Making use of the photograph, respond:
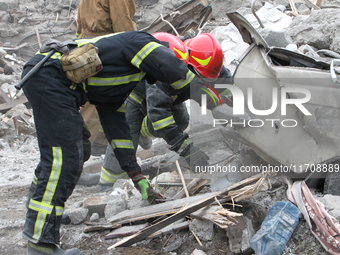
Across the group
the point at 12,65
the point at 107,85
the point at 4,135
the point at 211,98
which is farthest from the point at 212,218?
the point at 12,65

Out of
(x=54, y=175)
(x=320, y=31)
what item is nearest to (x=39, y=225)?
(x=54, y=175)

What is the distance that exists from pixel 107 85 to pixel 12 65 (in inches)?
325

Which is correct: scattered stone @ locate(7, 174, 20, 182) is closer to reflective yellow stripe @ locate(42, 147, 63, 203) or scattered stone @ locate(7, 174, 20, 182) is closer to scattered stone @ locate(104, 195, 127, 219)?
scattered stone @ locate(104, 195, 127, 219)

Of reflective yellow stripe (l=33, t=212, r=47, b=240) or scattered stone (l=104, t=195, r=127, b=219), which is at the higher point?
reflective yellow stripe (l=33, t=212, r=47, b=240)

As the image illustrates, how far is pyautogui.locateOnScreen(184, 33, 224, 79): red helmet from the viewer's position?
3.51 meters

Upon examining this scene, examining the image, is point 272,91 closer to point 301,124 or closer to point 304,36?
point 301,124

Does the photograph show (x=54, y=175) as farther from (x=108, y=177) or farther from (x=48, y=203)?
(x=108, y=177)

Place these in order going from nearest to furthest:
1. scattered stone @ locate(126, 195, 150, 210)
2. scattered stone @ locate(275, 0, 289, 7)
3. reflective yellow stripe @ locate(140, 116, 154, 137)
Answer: scattered stone @ locate(126, 195, 150, 210) < reflective yellow stripe @ locate(140, 116, 154, 137) < scattered stone @ locate(275, 0, 289, 7)

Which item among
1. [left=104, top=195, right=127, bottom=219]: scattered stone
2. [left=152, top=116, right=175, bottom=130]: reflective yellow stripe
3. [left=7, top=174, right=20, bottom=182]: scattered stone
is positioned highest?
[left=152, top=116, right=175, bottom=130]: reflective yellow stripe

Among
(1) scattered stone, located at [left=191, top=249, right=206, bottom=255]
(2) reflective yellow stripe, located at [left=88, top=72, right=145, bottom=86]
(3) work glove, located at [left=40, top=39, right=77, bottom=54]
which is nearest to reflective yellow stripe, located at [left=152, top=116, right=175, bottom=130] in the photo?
(2) reflective yellow stripe, located at [left=88, top=72, right=145, bottom=86]

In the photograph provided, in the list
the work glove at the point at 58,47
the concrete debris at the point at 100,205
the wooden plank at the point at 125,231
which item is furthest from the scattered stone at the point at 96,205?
the work glove at the point at 58,47

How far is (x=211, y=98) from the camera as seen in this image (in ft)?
9.09

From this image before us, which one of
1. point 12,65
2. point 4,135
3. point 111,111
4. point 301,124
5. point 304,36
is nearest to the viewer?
point 301,124

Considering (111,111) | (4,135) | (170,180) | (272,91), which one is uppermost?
(272,91)
